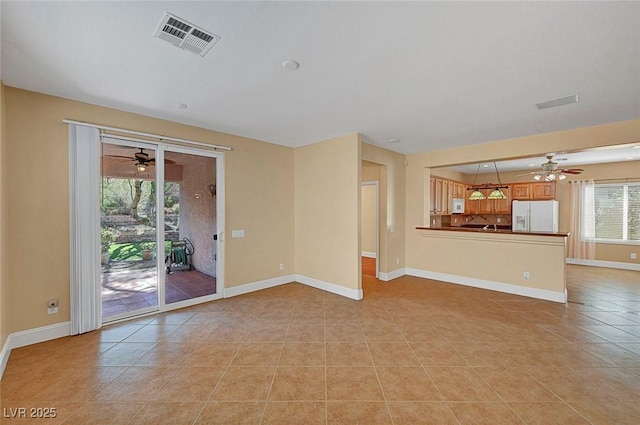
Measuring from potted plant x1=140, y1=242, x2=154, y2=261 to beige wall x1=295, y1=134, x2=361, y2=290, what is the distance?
99.9 inches

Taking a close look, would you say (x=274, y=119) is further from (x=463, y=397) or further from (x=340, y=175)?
(x=463, y=397)

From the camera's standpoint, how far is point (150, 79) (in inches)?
100

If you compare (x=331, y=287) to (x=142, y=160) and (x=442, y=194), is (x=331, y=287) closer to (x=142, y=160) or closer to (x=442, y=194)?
(x=142, y=160)

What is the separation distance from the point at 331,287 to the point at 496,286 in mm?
3023

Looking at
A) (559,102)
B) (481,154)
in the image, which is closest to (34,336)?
(559,102)

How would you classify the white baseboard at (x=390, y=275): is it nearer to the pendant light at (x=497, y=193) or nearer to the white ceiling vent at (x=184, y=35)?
the pendant light at (x=497, y=193)

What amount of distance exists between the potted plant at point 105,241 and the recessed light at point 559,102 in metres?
5.49

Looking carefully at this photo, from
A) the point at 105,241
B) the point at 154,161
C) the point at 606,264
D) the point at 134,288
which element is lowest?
the point at 606,264

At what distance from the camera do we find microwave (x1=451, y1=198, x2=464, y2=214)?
7.66m

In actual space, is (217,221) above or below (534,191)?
below

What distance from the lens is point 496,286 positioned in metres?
4.72

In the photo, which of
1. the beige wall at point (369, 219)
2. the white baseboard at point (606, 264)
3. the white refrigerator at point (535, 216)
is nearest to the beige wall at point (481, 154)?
the beige wall at point (369, 219)

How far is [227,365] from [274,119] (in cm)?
301

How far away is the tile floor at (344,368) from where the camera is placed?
1.86 metres
